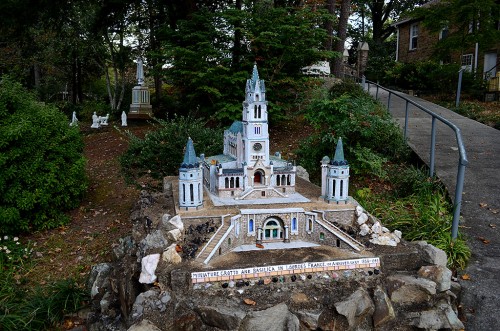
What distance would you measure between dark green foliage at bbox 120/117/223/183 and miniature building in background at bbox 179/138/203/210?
11.3 feet

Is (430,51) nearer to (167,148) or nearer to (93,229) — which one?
(167,148)

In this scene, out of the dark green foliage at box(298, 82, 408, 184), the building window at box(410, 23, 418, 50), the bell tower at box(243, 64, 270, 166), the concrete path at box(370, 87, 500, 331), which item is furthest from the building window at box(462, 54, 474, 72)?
the bell tower at box(243, 64, 270, 166)

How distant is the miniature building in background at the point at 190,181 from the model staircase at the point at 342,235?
6.26ft

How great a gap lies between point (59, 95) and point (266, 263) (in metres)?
34.1

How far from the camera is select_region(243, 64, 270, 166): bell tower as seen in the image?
6.11 meters

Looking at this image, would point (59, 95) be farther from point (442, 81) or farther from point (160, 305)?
point (160, 305)

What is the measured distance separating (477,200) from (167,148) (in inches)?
274

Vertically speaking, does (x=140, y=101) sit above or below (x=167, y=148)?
above

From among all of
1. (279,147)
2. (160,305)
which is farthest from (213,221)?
(279,147)

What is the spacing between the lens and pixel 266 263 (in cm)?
506

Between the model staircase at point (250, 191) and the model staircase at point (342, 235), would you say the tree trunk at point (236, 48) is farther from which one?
the model staircase at point (342, 235)

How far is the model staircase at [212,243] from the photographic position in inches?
202

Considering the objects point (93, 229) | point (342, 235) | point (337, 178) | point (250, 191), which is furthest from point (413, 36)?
point (342, 235)

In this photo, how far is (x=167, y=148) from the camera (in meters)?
9.27
